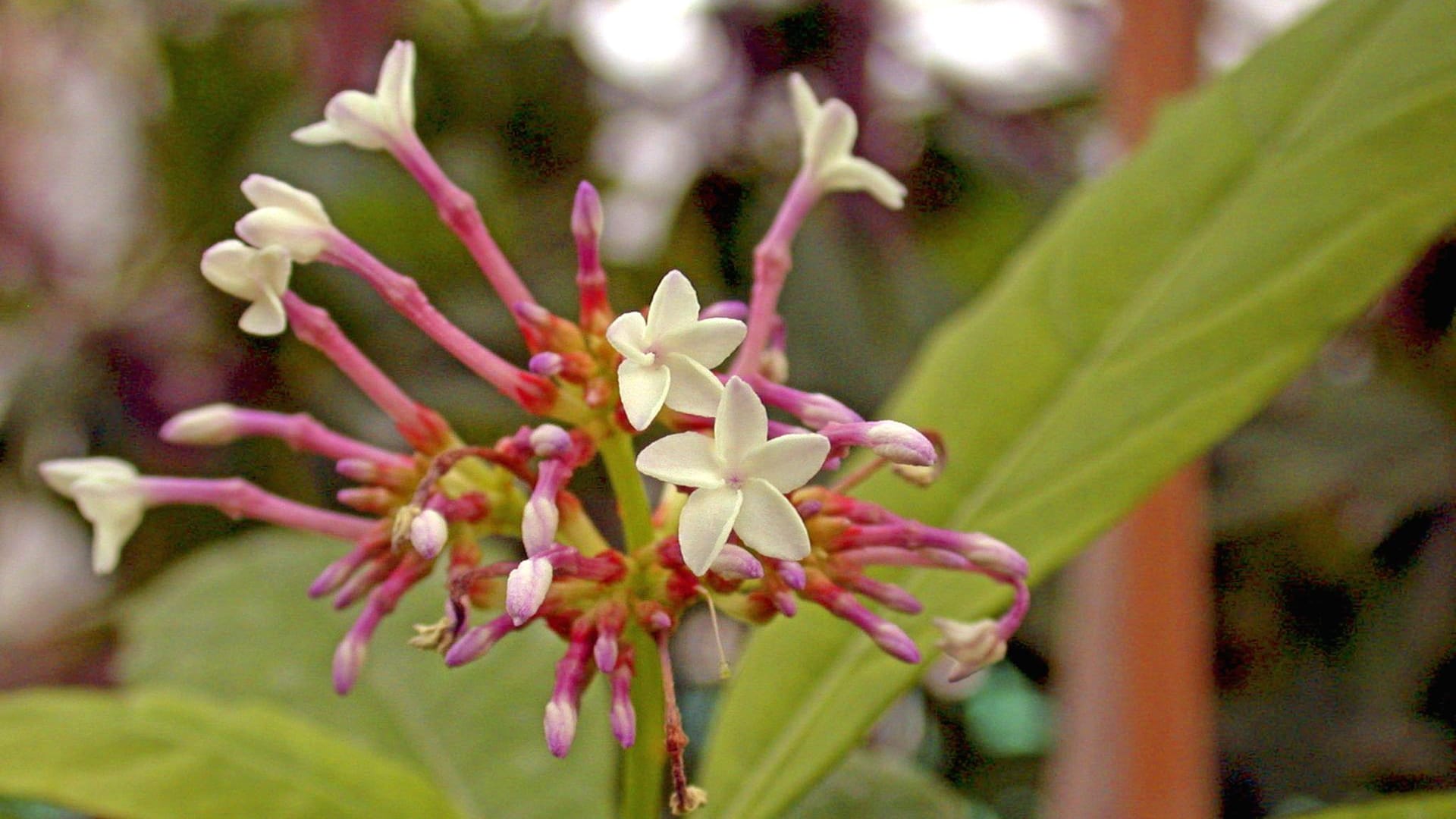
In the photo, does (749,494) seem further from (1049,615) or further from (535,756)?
(1049,615)

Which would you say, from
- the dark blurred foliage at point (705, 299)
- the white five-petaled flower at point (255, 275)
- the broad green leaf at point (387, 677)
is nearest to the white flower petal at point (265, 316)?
the white five-petaled flower at point (255, 275)

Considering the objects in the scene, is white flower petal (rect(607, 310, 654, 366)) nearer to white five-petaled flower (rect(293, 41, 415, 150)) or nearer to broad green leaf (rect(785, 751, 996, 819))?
white five-petaled flower (rect(293, 41, 415, 150))

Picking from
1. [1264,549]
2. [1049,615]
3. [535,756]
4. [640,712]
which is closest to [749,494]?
[640,712]

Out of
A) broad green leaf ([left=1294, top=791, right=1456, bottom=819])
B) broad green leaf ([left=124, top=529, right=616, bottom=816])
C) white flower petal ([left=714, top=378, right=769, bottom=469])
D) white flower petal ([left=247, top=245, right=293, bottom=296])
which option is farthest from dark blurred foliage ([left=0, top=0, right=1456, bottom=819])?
white flower petal ([left=714, top=378, right=769, bottom=469])

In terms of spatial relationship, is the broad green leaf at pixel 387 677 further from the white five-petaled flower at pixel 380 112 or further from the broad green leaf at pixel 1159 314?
the white five-petaled flower at pixel 380 112

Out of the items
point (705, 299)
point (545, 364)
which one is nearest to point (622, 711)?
point (545, 364)

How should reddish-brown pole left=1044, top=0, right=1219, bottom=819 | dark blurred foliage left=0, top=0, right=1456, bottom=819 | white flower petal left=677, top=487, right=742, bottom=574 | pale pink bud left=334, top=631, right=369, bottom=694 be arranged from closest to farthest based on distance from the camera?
1. white flower petal left=677, top=487, right=742, bottom=574
2. pale pink bud left=334, top=631, right=369, bottom=694
3. reddish-brown pole left=1044, top=0, right=1219, bottom=819
4. dark blurred foliage left=0, top=0, right=1456, bottom=819

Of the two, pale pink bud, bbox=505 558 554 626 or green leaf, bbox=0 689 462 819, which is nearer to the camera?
pale pink bud, bbox=505 558 554 626
